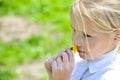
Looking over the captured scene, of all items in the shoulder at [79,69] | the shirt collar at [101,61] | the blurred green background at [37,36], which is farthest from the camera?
the blurred green background at [37,36]

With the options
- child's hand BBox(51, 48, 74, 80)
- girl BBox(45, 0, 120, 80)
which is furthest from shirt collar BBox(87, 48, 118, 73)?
child's hand BBox(51, 48, 74, 80)

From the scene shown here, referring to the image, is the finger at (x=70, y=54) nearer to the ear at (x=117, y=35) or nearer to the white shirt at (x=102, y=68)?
the white shirt at (x=102, y=68)

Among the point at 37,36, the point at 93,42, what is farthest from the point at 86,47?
the point at 37,36

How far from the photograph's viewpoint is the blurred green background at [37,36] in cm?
538

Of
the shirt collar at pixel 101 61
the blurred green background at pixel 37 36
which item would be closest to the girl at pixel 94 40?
the shirt collar at pixel 101 61

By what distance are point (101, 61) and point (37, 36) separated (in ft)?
10.6

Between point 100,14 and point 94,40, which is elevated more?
point 100,14

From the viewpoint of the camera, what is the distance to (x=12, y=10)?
6.53 m

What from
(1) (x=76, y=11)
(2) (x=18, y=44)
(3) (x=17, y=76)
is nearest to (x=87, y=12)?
(1) (x=76, y=11)

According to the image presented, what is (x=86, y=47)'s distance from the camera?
259 cm

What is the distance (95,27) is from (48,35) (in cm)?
336

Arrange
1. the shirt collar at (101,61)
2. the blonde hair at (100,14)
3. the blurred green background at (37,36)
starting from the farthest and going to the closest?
1. the blurred green background at (37,36)
2. the shirt collar at (101,61)
3. the blonde hair at (100,14)

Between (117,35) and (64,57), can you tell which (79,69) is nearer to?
(64,57)

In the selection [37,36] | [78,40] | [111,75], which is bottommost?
[37,36]
